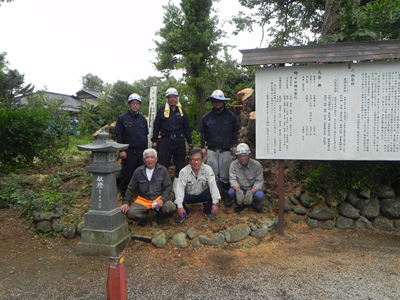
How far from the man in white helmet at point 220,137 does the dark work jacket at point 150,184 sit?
3.13 ft

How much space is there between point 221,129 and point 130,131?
1.61 m

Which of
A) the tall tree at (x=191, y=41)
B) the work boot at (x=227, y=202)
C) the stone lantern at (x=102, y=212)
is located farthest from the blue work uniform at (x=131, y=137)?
the tall tree at (x=191, y=41)

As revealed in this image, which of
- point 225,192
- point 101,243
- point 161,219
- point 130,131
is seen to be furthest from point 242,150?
point 101,243

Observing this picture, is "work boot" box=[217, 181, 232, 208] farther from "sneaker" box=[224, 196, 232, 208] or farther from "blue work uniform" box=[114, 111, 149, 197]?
"blue work uniform" box=[114, 111, 149, 197]

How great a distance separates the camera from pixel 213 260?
4023 mm

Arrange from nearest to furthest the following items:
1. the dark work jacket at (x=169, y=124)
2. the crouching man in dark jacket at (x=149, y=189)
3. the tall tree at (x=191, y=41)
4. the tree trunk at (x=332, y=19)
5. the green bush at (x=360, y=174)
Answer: the crouching man in dark jacket at (x=149, y=189), the green bush at (x=360, y=174), the dark work jacket at (x=169, y=124), the tree trunk at (x=332, y=19), the tall tree at (x=191, y=41)

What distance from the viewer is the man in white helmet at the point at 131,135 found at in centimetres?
535

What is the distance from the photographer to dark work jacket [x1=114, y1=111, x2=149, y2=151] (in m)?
5.34

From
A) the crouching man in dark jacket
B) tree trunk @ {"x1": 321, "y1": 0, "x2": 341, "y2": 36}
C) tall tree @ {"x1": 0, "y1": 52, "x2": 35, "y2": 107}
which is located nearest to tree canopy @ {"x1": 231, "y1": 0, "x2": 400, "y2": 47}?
tree trunk @ {"x1": 321, "y1": 0, "x2": 341, "y2": 36}

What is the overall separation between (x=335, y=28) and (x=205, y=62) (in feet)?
24.1

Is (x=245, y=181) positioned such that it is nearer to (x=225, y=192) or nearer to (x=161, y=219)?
(x=225, y=192)

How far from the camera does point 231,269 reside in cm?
376

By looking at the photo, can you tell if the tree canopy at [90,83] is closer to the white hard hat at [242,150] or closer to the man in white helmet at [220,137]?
the man in white helmet at [220,137]

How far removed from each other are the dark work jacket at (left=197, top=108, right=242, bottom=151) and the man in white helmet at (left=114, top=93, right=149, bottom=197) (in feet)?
3.53
